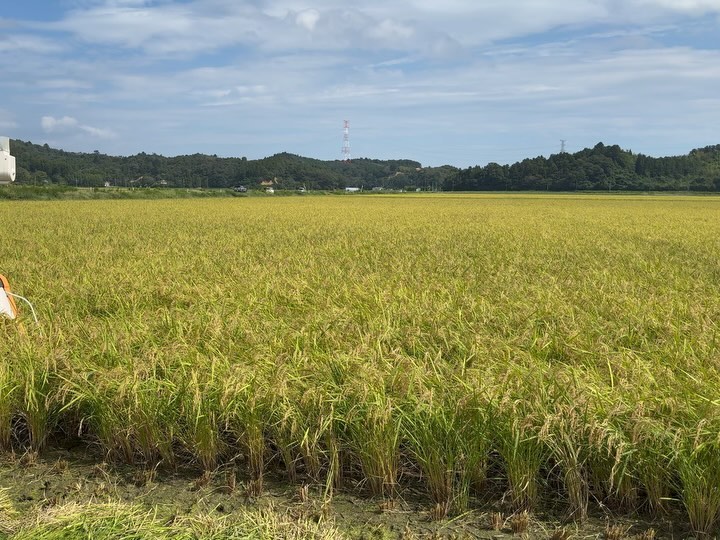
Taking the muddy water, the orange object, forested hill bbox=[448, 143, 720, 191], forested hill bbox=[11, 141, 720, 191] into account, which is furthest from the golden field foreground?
forested hill bbox=[448, 143, 720, 191]

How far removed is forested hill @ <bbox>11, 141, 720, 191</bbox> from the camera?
356 feet

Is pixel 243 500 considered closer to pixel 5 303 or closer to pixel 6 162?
pixel 6 162

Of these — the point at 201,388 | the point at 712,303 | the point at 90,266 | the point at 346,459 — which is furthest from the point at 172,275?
the point at 712,303

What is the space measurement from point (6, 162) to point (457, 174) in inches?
5443

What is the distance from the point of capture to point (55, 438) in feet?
12.4

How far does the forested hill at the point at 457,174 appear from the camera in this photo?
108562mm

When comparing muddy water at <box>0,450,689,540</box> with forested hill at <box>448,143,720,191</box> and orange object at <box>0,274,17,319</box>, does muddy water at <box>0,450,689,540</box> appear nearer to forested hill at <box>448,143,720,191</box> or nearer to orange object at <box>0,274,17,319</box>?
orange object at <box>0,274,17,319</box>

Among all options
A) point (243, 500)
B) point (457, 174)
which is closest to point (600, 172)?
point (457, 174)

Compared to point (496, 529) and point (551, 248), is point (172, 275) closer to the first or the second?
point (496, 529)

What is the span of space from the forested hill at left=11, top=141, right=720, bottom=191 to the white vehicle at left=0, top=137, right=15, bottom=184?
96000 mm

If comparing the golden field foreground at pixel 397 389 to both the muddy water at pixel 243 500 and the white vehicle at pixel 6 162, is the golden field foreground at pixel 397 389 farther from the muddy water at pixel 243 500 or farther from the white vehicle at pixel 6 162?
the white vehicle at pixel 6 162

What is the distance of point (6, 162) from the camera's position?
15.6ft

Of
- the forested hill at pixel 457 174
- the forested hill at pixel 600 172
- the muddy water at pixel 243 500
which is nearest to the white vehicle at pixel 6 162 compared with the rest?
the muddy water at pixel 243 500

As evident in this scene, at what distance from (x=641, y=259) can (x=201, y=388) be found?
944cm
